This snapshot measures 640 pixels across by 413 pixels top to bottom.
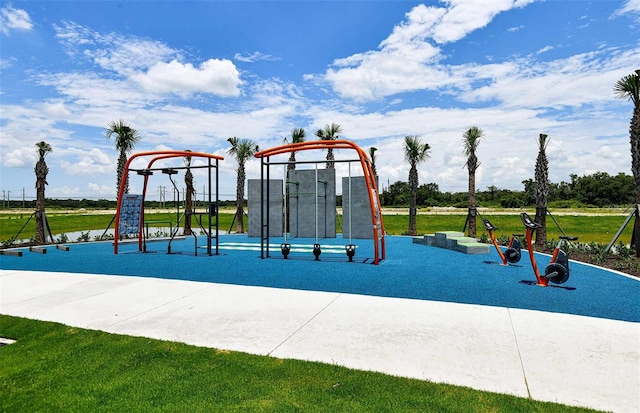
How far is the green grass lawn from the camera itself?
2.75m

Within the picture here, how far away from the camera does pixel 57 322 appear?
480cm

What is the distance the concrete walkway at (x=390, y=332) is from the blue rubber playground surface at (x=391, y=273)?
63cm

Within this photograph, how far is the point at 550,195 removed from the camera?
67.6 metres

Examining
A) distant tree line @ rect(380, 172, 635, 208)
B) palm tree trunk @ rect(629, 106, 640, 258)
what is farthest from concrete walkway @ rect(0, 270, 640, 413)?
distant tree line @ rect(380, 172, 635, 208)

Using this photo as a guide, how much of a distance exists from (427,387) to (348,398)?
0.67m

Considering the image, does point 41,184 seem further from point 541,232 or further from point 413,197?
point 541,232

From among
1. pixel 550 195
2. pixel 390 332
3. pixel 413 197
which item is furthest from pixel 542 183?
pixel 550 195

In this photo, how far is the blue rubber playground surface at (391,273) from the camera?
5965 mm

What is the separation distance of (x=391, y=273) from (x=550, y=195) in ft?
235

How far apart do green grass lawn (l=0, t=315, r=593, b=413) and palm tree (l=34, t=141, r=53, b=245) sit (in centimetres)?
1248

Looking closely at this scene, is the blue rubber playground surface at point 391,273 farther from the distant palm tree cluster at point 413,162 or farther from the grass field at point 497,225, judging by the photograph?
the grass field at point 497,225

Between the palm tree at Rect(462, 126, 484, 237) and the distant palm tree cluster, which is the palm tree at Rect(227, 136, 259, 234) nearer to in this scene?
the distant palm tree cluster

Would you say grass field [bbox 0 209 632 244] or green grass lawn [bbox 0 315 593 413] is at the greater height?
green grass lawn [bbox 0 315 593 413]

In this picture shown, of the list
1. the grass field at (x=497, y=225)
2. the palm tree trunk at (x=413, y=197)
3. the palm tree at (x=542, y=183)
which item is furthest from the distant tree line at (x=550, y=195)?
the palm tree at (x=542, y=183)
